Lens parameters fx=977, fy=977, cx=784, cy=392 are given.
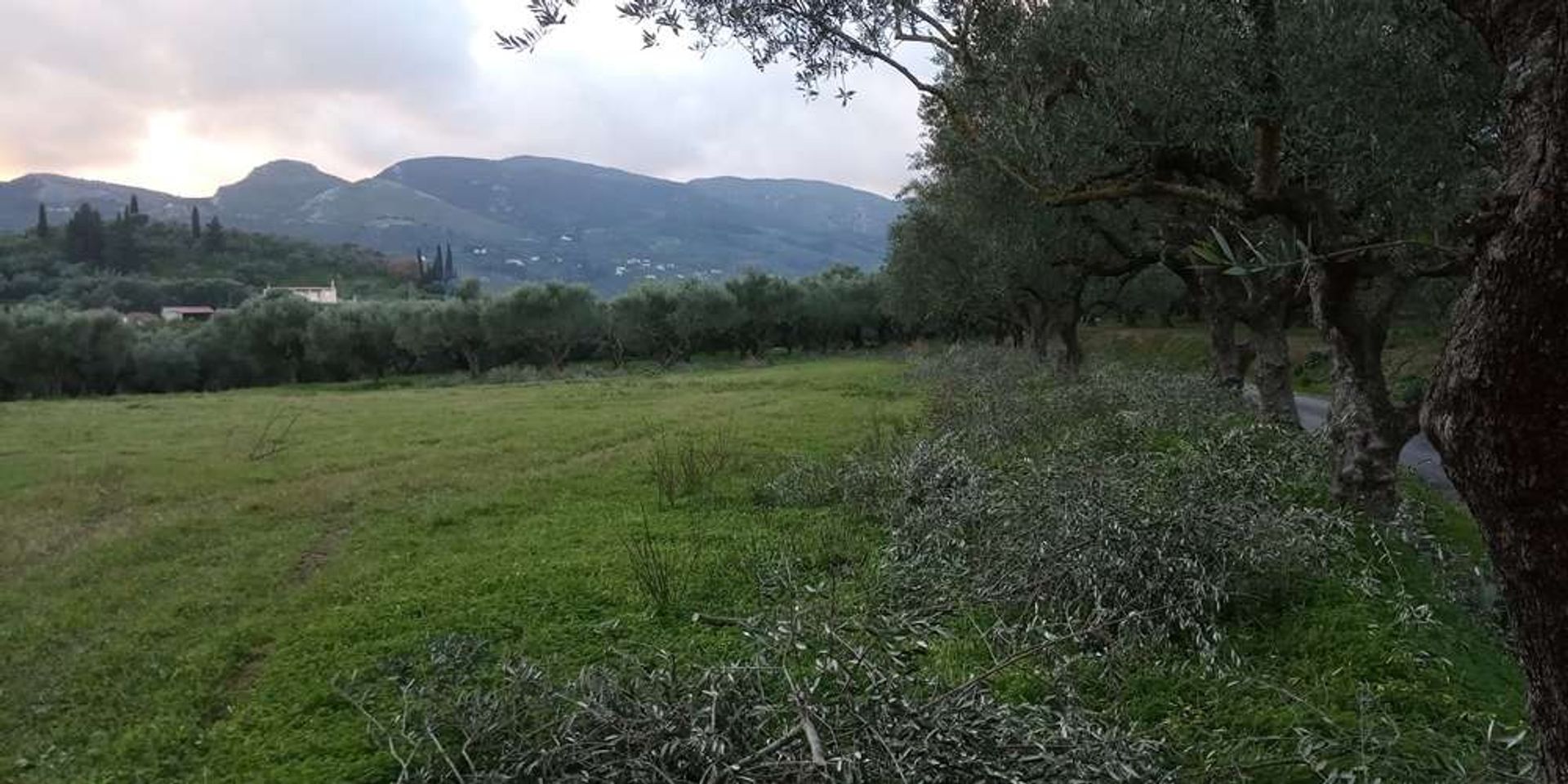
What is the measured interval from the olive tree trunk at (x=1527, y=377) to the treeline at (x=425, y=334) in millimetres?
51628

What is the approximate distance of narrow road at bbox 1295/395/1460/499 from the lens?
709 inches

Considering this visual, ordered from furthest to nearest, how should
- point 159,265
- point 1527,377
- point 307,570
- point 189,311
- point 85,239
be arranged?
point 159,265, point 85,239, point 189,311, point 307,570, point 1527,377

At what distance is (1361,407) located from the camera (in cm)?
1052

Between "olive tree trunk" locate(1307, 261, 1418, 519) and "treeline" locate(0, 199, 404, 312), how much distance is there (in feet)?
344

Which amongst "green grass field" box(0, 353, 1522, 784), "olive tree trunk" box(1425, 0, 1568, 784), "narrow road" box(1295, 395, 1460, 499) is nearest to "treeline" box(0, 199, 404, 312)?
"green grass field" box(0, 353, 1522, 784)

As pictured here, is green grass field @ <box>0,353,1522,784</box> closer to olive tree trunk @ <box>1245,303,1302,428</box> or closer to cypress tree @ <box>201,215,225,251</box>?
olive tree trunk @ <box>1245,303,1302,428</box>

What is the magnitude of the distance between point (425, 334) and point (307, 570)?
178ft

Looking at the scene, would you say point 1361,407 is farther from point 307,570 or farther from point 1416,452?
point 1416,452

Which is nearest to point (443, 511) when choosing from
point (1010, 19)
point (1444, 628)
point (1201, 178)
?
point (1010, 19)

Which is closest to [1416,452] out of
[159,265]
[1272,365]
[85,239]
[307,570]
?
[1272,365]

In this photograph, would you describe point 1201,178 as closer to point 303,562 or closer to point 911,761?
point 911,761

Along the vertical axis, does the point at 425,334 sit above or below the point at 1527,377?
below

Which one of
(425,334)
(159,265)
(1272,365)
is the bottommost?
(425,334)

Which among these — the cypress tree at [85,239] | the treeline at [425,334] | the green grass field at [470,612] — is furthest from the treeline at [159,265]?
the green grass field at [470,612]
